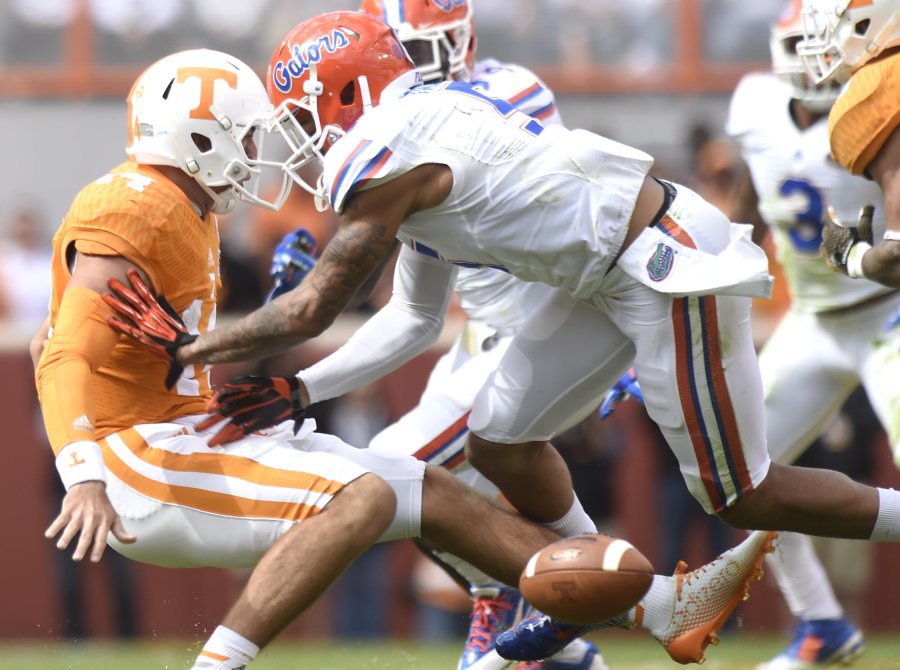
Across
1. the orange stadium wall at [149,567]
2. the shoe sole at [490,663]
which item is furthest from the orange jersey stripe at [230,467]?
the orange stadium wall at [149,567]

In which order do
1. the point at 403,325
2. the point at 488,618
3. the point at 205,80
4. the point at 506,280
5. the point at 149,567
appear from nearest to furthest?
the point at 205,80
the point at 403,325
the point at 488,618
the point at 506,280
the point at 149,567

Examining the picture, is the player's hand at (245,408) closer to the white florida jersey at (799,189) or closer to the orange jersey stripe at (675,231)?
the orange jersey stripe at (675,231)

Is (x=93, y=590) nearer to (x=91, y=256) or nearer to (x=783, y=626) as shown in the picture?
(x=783, y=626)

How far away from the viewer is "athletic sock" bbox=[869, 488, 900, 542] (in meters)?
3.95

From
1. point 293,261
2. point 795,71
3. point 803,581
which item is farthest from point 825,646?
point 293,261

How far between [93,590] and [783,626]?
3.47m

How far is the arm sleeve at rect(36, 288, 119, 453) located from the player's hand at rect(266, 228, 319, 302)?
3.13 ft

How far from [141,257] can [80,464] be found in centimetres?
55

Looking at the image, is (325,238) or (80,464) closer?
(80,464)

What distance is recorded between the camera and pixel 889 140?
3.80 metres

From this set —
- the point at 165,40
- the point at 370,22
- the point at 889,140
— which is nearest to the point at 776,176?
the point at 889,140

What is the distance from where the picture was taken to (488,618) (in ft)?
14.4

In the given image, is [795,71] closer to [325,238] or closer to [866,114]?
[866,114]

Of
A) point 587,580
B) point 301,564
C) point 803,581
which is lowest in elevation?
point 803,581
